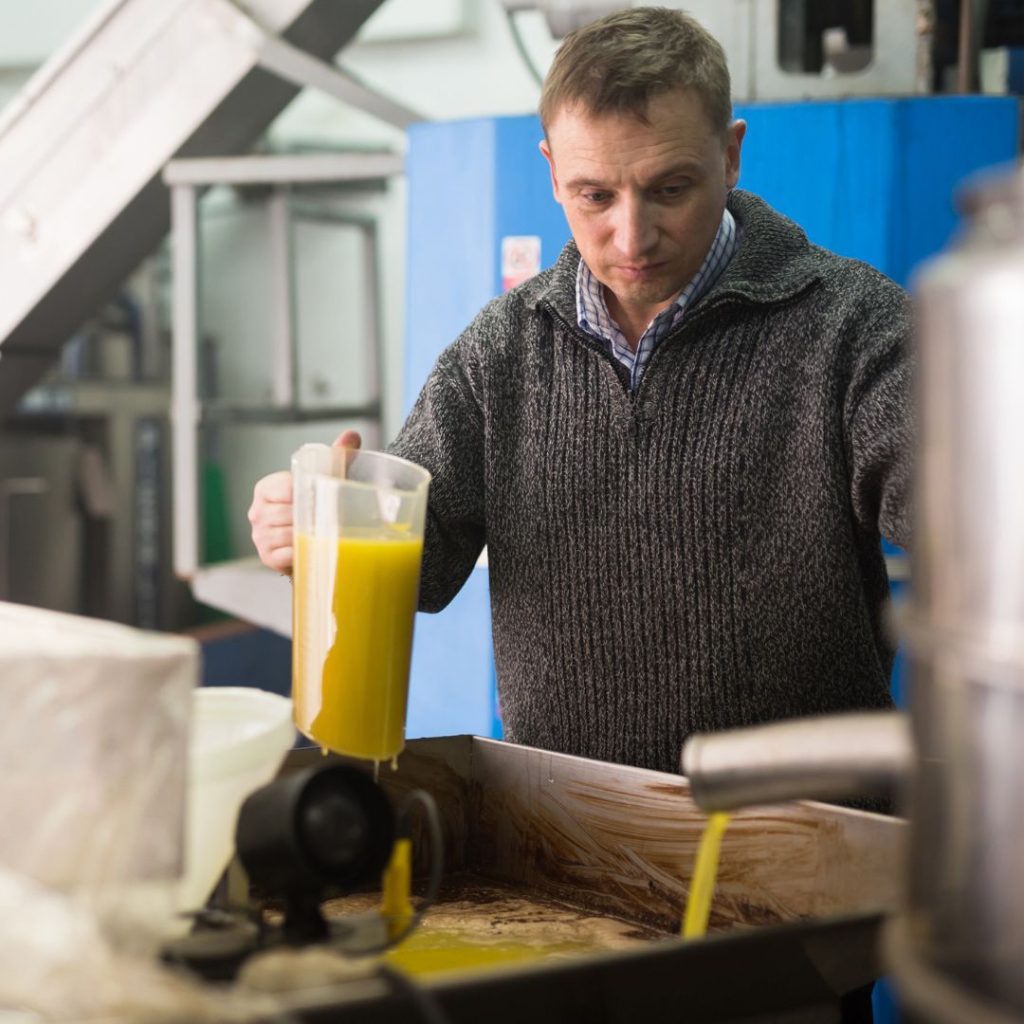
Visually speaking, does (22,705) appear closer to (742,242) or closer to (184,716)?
(184,716)

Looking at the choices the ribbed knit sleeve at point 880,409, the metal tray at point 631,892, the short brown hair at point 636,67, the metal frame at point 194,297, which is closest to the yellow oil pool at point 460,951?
the metal tray at point 631,892

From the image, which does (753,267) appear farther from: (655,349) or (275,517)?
(275,517)

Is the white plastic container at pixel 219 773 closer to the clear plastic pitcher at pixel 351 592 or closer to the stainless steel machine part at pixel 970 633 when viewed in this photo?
the clear plastic pitcher at pixel 351 592

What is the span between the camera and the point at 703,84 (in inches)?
54.7

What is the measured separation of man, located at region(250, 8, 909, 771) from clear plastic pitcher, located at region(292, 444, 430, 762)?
0.65 feet

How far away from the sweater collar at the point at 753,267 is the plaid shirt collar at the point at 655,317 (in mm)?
13

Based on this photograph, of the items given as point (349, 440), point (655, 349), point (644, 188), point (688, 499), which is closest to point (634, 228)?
point (644, 188)

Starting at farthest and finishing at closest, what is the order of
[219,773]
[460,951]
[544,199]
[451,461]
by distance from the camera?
[544,199], [451,461], [460,951], [219,773]

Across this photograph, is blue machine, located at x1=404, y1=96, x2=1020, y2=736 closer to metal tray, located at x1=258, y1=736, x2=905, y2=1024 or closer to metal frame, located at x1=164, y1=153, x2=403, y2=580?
metal frame, located at x1=164, y1=153, x2=403, y2=580

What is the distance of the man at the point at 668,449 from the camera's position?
4.54ft

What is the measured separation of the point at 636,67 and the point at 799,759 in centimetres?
93

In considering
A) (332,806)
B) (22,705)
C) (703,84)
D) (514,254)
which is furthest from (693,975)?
(514,254)

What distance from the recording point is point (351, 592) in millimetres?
1091

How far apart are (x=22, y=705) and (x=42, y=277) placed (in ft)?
7.63
